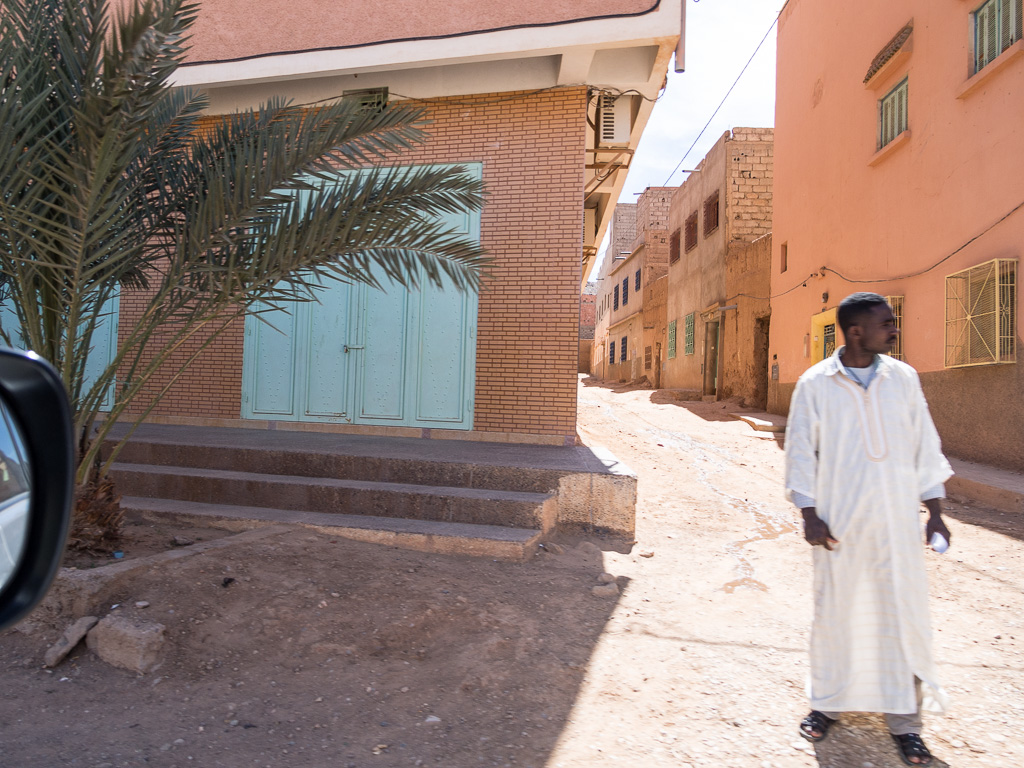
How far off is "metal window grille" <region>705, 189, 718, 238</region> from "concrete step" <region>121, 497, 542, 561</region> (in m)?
16.1

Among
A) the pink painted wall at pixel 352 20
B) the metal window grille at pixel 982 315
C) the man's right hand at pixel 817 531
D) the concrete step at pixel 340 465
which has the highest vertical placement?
the pink painted wall at pixel 352 20

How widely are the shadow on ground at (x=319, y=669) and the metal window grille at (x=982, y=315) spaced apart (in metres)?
6.33

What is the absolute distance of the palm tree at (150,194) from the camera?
326cm

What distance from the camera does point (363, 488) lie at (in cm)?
561

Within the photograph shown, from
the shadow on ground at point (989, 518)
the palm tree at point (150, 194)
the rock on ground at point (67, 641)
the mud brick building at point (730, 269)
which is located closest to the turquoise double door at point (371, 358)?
the palm tree at point (150, 194)

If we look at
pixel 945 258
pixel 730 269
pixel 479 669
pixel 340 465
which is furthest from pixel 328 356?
pixel 730 269

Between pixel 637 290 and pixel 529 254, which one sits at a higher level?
pixel 637 290

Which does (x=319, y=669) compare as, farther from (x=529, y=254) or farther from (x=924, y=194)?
(x=924, y=194)

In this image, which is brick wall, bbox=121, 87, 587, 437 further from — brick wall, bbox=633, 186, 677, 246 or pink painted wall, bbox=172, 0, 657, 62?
brick wall, bbox=633, 186, 677, 246

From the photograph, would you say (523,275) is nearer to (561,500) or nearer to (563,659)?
(561,500)

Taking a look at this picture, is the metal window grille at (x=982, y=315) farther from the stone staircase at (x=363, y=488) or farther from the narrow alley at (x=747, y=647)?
the stone staircase at (x=363, y=488)

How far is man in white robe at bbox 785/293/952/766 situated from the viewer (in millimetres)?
2627

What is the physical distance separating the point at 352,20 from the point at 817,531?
26.4 feet

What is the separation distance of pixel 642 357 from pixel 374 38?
71.8ft
